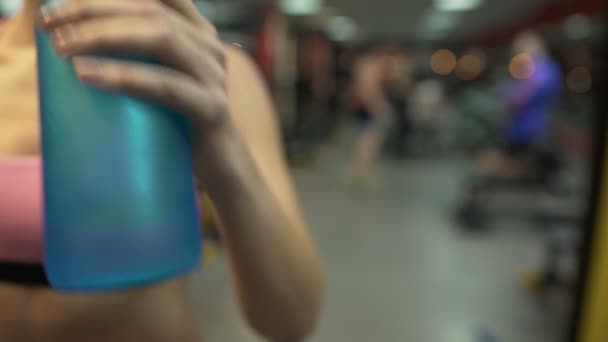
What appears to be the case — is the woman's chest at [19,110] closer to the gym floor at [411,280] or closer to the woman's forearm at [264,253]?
the woman's forearm at [264,253]

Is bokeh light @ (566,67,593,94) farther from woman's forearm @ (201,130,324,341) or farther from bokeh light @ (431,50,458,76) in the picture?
woman's forearm @ (201,130,324,341)

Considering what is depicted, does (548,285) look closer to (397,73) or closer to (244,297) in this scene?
(244,297)

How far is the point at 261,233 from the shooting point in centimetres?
39

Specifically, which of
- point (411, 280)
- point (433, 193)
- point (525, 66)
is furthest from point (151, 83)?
point (433, 193)

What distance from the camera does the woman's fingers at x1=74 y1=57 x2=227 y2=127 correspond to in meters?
0.26

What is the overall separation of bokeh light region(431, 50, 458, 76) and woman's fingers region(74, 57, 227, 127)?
17.1 m

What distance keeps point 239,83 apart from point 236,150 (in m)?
0.21

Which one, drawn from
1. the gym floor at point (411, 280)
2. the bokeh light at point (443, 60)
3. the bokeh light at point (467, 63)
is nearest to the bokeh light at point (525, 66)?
the gym floor at point (411, 280)

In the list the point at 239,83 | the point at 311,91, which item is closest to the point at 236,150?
the point at 239,83

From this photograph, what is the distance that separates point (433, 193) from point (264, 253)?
159 inches

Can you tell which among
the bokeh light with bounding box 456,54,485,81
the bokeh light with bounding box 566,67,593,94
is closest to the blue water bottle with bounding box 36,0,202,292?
the bokeh light with bounding box 566,67,593,94

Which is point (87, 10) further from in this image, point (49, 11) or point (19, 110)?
point (19, 110)

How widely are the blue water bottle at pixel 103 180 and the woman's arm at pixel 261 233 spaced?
0.04m

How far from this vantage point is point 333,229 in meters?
3.24
